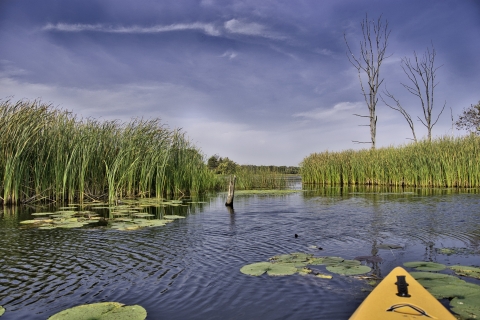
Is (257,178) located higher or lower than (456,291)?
higher

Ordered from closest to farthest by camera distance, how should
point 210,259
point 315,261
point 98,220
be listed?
point 315,261 → point 210,259 → point 98,220

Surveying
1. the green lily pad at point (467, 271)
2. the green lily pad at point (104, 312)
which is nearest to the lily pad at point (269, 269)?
the green lily pad at point (104, 312)

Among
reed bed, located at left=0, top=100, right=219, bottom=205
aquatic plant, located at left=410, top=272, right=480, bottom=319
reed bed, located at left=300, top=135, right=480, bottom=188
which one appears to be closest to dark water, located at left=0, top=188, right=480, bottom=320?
aquatic plant, located at left=410, top=272, right=480, bottom=319

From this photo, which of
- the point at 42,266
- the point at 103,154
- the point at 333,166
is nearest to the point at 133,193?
the point at 103,154

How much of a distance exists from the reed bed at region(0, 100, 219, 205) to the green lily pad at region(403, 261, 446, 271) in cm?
840

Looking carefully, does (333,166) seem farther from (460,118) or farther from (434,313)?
(434,313)

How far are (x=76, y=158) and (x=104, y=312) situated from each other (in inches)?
340

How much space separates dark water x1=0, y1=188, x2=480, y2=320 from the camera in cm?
297

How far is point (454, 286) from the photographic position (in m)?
3.10

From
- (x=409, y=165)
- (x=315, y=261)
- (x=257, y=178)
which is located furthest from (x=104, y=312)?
(x=409, y=165)

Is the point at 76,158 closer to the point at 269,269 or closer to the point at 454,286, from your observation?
the point at 269,269

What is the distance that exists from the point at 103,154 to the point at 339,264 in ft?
31.4

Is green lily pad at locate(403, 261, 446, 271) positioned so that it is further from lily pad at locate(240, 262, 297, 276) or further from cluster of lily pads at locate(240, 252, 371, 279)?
lily pad at locate(240, 262, 297, 276)

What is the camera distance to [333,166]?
75.6ft
